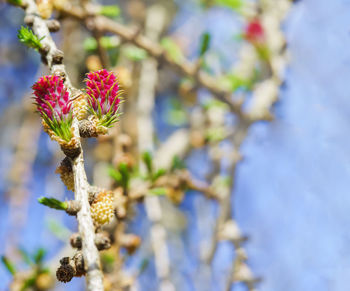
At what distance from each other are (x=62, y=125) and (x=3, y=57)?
3.45 m

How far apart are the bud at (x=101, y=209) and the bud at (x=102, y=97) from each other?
132 mm

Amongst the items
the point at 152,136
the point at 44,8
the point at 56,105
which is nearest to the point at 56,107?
the point at 56,105

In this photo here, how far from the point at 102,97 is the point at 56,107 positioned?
0.09 m

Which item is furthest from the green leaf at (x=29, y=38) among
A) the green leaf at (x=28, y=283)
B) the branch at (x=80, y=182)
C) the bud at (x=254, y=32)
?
the bud at (x=254, y=32)

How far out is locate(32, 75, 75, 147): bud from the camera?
706mm

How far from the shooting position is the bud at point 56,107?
0.71m

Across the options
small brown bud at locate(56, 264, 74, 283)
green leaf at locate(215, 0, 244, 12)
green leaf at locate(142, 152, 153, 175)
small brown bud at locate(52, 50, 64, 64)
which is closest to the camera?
small brown bud at locate(56, 264, 74, 283)

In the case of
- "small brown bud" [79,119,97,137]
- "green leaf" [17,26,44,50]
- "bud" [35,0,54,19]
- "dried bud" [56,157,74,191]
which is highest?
"bud" [35,0,54,19]

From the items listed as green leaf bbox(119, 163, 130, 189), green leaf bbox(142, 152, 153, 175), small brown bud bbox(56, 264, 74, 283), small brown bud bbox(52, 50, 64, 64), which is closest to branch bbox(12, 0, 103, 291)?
small brown bud bbox(52, 50, 64, 64)

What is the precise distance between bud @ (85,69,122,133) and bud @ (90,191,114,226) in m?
0.13

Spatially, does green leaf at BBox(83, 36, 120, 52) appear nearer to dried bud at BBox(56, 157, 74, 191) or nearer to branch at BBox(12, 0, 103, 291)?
branch at BBox(12, 0, 103, 291)

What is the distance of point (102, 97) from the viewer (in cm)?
74

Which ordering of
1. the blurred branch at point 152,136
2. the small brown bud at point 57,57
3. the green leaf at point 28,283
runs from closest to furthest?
the small brown bud at point 57,57 → the green leaf at point 28,283 → the blurred branch at point 152,136

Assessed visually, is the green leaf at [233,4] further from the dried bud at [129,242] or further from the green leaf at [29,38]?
the green leaf at [29,38]
